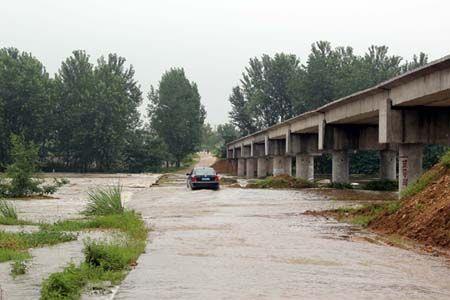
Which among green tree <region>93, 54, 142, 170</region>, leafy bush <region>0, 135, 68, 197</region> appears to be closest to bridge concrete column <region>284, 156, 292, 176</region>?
leafy bush <region>0, 135, 68, 197</region>

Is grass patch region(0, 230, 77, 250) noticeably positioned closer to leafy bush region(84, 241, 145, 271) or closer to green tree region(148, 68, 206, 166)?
leafy bush region(84, 241, 145, 271)

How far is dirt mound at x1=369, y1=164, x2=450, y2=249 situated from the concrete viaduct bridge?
7.33 m

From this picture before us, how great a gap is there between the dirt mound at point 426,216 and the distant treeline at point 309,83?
6255 cm

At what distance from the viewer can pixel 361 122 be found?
41.9 m

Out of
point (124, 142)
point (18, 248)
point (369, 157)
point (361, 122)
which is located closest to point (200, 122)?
point (124, 142)

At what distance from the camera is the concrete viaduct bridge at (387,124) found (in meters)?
26.5

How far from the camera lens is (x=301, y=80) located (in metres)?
96.3

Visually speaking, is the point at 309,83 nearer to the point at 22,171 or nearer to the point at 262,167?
the point at 262,167

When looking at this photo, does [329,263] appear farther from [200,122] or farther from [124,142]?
[200,122]

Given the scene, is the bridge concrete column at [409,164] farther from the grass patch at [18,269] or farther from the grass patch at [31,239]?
the grass patch at [18,269]

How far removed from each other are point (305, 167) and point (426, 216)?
3768 cm

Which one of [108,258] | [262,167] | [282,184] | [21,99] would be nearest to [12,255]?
[108,258]

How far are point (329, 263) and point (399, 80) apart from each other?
18.5m

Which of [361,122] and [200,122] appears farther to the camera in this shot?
[200,122]
